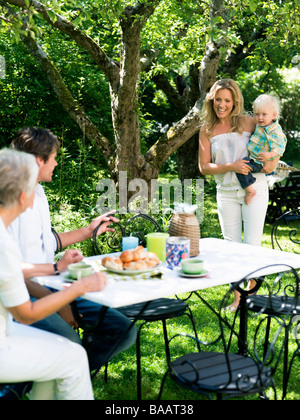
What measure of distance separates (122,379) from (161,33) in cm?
633

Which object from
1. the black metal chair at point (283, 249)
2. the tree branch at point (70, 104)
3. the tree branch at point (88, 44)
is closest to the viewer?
the black metal chair at point (283, 249)

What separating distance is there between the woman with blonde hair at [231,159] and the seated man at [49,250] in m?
1.28

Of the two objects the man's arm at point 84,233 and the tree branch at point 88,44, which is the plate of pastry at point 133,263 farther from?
the tree branch at point 88,44

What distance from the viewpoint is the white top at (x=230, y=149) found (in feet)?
13.2

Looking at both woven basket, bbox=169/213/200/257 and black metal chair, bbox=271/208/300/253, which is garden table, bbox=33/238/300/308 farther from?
black metal chair, bbox=271/208/300/253

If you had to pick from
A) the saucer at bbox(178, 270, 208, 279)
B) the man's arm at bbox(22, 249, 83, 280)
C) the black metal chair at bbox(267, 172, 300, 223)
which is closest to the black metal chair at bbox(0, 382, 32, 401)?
the man's arm at bbox(22, 249, 83, 280)

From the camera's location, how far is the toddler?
388 cm

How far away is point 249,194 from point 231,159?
1.04 feet

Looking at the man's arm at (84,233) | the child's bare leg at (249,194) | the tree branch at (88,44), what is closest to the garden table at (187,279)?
the man's arm at (84,233)

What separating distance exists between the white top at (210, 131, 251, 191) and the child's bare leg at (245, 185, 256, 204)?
80mm

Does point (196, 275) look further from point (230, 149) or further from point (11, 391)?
point (230, 149)

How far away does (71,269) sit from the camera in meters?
2.43

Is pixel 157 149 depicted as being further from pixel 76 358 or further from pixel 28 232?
pixel 76 358
